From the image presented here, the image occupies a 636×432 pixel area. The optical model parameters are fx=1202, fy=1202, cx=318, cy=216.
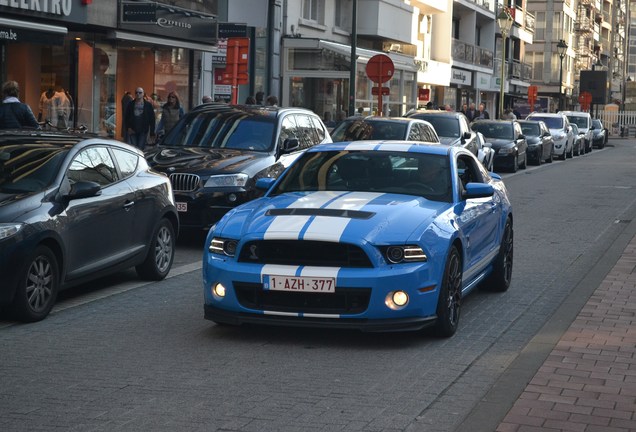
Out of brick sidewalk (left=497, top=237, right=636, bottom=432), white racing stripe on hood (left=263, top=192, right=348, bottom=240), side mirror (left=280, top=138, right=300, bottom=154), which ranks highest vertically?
side mirror (left=280, top=138, right=300, bottom=154)

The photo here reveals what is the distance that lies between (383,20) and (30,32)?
24485 millimetres

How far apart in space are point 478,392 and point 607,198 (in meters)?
17.6

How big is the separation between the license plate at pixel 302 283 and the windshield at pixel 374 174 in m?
1.54

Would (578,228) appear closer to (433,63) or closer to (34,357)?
(34,357)

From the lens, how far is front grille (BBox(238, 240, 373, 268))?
26.7ft

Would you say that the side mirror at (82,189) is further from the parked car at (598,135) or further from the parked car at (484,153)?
the parked car at (598,135)

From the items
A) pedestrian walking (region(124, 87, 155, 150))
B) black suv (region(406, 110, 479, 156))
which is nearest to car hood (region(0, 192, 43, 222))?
pedestrian walking (region(124, 87, 155, 150))

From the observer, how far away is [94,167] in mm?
10438

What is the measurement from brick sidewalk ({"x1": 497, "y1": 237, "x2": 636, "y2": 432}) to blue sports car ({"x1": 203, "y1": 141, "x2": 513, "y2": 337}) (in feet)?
3.28

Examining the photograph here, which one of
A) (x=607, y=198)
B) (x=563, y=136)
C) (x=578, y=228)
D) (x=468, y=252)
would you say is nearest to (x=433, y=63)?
(x=563, y=136)

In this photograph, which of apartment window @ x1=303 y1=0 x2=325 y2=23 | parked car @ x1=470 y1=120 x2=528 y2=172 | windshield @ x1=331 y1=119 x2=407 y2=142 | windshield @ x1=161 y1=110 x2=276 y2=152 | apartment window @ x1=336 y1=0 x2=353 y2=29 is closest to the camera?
windshield @ x1=161 y1=110 x2=276 y2=152

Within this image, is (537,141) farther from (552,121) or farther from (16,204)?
(16,204)

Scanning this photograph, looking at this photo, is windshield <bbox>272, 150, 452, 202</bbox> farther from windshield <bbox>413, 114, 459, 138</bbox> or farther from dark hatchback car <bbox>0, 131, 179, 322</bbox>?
windshield <bbox>413, 114, 459, 138</bbox>

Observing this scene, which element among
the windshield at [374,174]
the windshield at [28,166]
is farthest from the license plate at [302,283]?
the windshield at [28,166]
